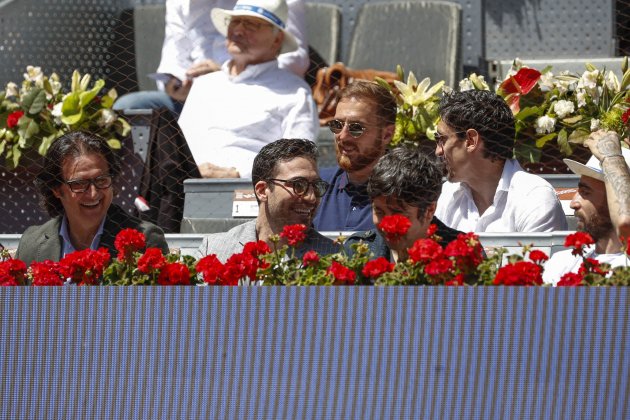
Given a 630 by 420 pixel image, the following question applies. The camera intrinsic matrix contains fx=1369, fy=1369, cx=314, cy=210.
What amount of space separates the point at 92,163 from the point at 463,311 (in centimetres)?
172

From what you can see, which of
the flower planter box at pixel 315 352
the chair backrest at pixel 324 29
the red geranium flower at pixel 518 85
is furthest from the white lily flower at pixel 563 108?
the chair backrest at pixel 324 29

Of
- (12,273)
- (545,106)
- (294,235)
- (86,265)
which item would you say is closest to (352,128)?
(545,106)

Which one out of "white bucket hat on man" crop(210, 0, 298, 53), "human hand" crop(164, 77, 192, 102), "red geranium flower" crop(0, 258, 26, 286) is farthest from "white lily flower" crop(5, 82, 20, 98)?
"red geranium flower" crop(0, 258, 26, 286)

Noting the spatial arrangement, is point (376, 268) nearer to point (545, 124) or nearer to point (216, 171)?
point (545, 124)

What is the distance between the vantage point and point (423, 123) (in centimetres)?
532

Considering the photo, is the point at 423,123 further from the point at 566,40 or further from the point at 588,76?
the point at 566,40

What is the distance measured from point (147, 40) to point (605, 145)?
374 cm

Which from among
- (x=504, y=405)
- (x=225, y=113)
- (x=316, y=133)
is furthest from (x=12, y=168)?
(x=504, y=405)

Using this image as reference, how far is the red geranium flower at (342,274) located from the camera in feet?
11.1

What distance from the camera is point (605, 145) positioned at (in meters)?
4.11

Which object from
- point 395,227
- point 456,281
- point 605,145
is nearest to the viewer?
point 456,281

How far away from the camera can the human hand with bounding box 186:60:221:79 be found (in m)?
6.35

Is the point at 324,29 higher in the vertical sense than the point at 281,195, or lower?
higher

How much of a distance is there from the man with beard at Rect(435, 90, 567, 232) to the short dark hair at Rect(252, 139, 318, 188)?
56cm
